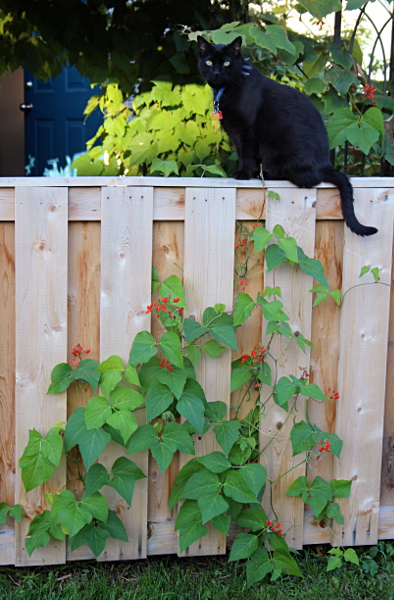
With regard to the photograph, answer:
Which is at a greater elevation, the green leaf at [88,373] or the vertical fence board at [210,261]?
the vertical fence board at [210,261]

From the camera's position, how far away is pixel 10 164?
626 centimetres

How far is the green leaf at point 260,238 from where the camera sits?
188cm

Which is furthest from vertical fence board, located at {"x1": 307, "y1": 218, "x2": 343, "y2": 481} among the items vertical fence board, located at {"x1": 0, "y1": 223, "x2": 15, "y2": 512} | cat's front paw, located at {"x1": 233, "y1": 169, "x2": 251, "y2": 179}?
vertical fence board, located at {"x1": 0, "y1": 223, "x2": 15, "y2": 512}

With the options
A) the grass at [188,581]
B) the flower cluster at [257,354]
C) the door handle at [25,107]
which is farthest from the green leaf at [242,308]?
the door handle at [25,107]

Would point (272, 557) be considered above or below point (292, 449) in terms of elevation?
below

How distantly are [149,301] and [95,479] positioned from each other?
1.93 feet

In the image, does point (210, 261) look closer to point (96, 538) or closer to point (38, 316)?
point (38, 316)

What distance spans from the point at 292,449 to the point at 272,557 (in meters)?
0.36

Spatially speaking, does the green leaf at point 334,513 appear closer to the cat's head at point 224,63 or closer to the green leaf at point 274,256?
the green leaf at point 274,256

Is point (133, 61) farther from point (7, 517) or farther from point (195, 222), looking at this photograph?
point (7, 517)

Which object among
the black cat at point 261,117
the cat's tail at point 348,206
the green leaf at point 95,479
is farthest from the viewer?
the black cat at point 261,117

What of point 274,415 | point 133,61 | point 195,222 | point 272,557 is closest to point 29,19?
point 133,61

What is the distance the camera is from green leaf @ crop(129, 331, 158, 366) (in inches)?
71.7

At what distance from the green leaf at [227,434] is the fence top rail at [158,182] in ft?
2.56
